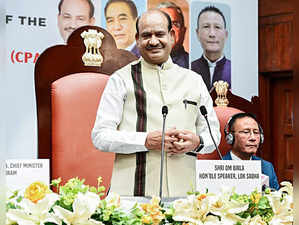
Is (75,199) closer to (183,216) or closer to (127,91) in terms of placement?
(183,216)

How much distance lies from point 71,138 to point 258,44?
A: 1588 millimetres

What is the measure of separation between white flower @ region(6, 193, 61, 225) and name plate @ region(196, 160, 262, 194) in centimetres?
58

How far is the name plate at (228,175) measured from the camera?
141 centimetres

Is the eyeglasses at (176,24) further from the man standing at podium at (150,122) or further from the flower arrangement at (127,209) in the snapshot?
the flower arrangement at (127,209)

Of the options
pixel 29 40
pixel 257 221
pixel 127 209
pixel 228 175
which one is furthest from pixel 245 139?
pixel 127 209

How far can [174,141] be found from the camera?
118 inches

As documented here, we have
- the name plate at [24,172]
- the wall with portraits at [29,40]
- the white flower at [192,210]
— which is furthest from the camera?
the wall with portraits at [29,40]

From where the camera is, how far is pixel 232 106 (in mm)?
3531

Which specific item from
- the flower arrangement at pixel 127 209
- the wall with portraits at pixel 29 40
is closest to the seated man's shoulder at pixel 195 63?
the wall with portraits at pixel 29 40

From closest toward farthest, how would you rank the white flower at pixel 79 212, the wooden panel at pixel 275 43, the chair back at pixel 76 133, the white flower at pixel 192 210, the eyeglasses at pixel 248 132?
the white flower at pixel 79 212
the white flower at pixel 192 210
the chair back at pixel 76 133
the eyeglasses at pixel 248 132
the wooden panel at pixel 275 43

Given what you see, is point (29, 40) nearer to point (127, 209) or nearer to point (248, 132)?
point (248, 132)

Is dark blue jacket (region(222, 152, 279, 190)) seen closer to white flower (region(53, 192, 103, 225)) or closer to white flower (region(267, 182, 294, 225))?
white flower (region(267, 182, 294, 225))

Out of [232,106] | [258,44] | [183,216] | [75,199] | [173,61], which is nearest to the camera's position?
[75,199]

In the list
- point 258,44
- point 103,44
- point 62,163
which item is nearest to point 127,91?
point 103,44
